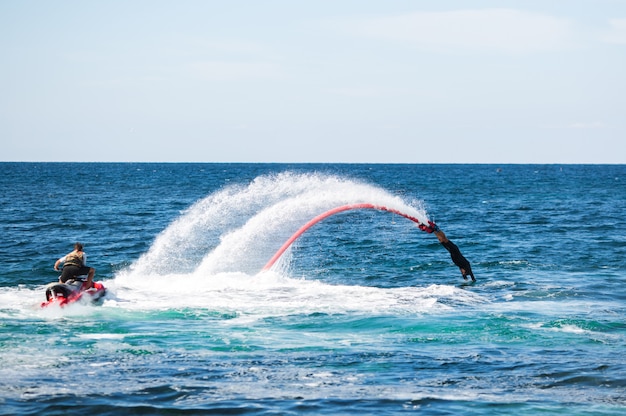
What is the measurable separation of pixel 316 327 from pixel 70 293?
7.44 metres

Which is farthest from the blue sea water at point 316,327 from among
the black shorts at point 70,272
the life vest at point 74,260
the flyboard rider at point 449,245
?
the life vest at point 74,260

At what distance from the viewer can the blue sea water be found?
49.3 ft

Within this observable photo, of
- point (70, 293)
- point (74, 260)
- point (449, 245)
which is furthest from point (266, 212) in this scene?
point (70, 293)

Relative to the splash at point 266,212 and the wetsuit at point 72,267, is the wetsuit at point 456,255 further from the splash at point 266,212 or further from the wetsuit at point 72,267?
the wetsuit at point 72,267

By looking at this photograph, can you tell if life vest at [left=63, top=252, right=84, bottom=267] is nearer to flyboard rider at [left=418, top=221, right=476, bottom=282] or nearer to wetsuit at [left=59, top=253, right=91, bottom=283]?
wetsuit at [left=59, top=253, right=91, bottom=283]

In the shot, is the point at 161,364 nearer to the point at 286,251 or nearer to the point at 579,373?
the point at 579,373

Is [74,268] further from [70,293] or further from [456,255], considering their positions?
[456,255]

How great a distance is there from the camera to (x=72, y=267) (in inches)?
918

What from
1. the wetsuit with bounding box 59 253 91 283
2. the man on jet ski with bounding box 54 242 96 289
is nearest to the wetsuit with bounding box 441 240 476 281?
the man on jet ski with bounding box 54 242 96 289

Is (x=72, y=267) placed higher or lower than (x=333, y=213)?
lower

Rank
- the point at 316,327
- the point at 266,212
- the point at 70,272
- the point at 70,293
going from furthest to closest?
the point at 266,212 → the point at 70,272 → the point at 70,293 → the point at 316,327

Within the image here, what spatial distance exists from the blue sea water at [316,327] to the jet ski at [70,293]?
0.31 metres

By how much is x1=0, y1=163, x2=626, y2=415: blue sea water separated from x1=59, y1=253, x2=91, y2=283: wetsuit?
3.54 ft

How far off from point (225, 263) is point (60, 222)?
1075 inches
